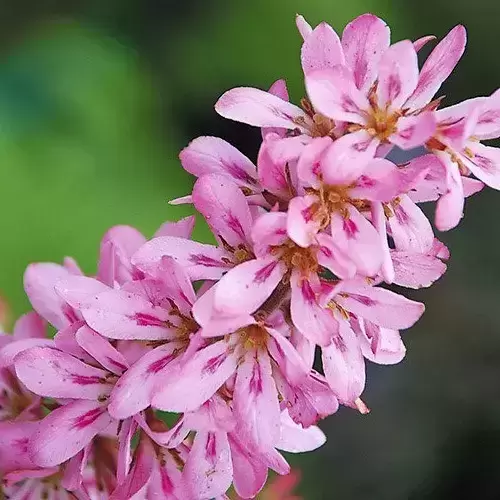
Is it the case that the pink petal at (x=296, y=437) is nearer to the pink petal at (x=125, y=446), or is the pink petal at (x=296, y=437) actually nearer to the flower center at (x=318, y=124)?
the pink petal at (x=125, y=446)

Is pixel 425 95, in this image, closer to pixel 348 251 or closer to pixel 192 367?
pixel 348 251

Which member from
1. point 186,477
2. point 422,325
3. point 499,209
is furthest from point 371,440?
point 186,477

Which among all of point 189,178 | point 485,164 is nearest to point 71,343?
point 485,164

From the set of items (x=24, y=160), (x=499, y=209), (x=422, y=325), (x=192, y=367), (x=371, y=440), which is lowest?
(x=371, y=440)

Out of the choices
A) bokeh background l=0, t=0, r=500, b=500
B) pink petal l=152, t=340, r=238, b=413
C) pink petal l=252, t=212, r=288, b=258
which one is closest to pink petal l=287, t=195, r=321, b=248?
pink petal l=252, t=212, r=288, b=258

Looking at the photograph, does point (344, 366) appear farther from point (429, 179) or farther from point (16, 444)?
point (16, 444)

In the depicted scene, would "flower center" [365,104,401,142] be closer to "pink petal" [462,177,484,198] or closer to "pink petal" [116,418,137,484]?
"pink petal" [462,177,484,198]
